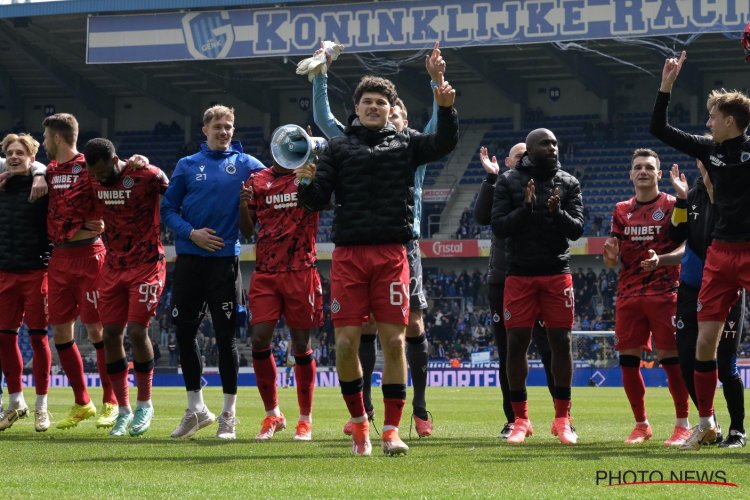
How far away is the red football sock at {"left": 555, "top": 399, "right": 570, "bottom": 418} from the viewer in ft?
29.0

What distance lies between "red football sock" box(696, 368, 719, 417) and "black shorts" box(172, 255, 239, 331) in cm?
344

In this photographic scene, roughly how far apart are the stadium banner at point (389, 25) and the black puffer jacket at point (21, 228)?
78.8ft

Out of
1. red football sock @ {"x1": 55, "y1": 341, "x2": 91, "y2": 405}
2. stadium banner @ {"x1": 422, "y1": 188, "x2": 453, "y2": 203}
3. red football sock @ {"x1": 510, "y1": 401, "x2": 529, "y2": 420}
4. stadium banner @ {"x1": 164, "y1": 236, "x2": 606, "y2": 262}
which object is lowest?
red football sock @ {"x1": 510, "y1": 401, "x2": 529, "y2": 420}

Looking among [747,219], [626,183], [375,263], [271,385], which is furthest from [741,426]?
[626,183]

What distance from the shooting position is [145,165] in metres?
9.59

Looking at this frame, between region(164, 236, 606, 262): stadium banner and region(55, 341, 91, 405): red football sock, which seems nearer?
region(55, 341, 91, 405): red football sock

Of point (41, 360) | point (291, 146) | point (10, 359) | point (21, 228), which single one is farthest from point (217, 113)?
point (10, 359)

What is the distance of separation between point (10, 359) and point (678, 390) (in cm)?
558

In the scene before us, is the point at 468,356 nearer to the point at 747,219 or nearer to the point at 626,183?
the point at 626,183

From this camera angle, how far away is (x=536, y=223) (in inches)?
349

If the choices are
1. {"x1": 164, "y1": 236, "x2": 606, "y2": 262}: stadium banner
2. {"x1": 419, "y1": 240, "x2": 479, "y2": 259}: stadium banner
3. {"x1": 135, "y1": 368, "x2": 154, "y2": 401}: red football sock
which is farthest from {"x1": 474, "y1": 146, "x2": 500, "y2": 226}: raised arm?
{"x1": 419, "y1": 240, "x2": 479, "y2": 259}: stadium banner

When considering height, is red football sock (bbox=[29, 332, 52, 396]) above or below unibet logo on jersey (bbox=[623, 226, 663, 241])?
below

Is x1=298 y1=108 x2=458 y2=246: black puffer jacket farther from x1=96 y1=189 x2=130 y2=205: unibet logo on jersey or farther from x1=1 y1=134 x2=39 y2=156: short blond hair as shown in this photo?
x1=1 y1=134 x2=39 y2=156: short blond hair

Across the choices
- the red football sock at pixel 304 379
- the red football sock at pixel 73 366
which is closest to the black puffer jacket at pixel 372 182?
the red football sock at pixel 304 379
